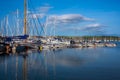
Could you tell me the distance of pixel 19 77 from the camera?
28.5 m

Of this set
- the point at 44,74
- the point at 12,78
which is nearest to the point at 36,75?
the point at 44,74

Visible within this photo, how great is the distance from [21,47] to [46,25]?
105 feet

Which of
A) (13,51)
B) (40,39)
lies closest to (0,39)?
(13,51)

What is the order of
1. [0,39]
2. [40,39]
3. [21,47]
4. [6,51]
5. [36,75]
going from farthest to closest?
1. [40,39]
2. [0,39]
3. [21,47]
4. [6,51]
5. [36,75]

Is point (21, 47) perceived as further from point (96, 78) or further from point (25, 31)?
point (96, 78)

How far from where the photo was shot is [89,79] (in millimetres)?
28703

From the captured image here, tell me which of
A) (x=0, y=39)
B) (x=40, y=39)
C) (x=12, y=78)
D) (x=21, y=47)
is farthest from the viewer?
(x=40, y=39)

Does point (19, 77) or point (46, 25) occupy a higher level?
point (46, 25)

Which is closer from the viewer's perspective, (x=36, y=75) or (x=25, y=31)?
(x=36, y=75)

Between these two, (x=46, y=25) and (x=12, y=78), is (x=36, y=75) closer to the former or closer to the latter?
(x=12, y=78)

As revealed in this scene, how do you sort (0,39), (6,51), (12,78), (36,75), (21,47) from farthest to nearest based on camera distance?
(0,39) < (21,47) < (6,51) < (36,75) < (12,78)

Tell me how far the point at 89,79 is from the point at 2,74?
1035 cm

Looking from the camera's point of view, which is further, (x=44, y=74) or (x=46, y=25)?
(x=46, y=25)

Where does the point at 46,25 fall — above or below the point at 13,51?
above
